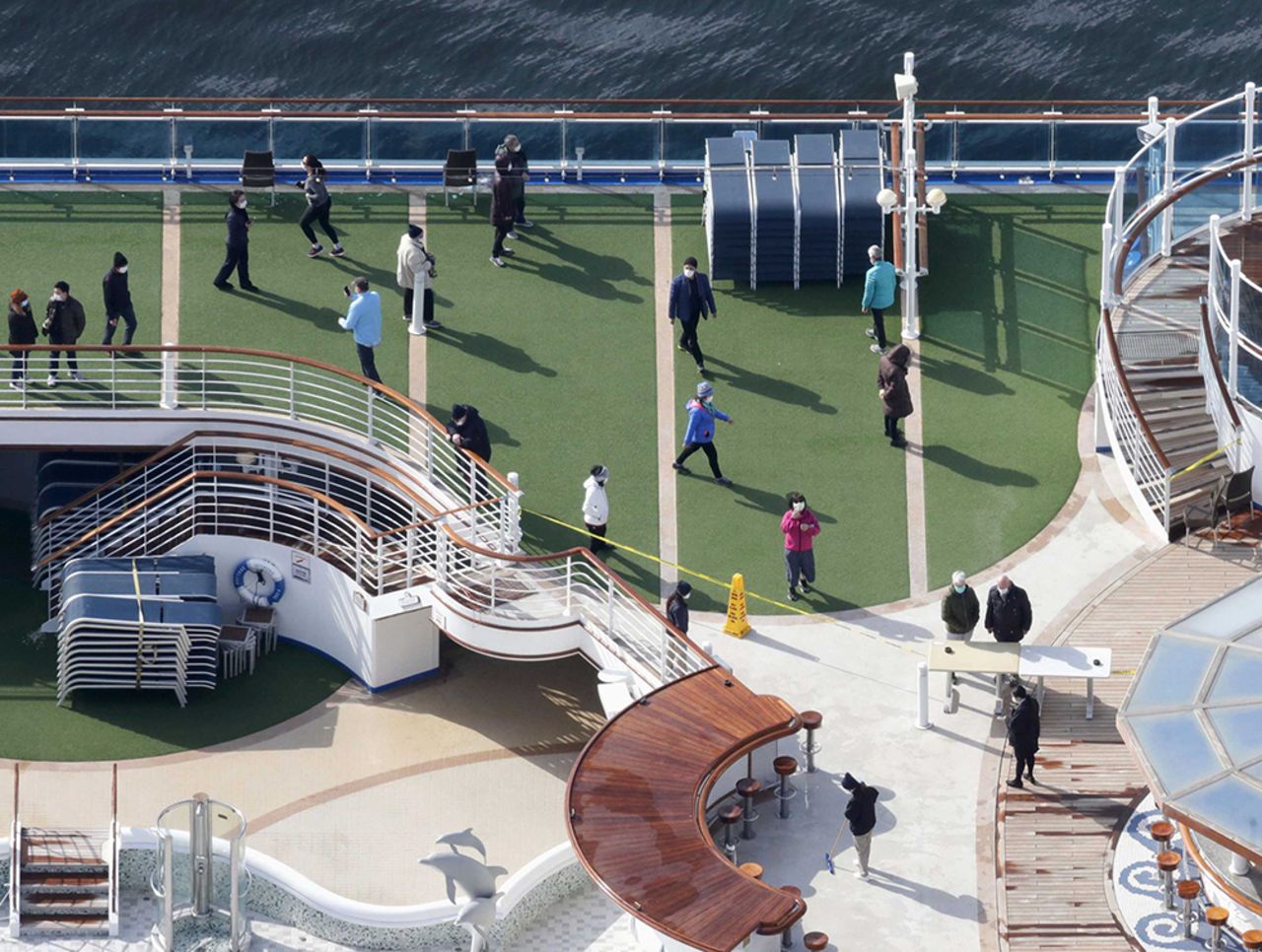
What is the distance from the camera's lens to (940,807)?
42.1 metres

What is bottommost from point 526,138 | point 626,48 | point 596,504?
point 596,504

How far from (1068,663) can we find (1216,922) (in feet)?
17.2

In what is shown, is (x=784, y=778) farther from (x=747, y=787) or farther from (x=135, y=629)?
(x=135, y=629)

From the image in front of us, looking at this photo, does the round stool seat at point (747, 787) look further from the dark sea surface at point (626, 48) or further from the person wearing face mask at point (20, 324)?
the dark sea surface at point (626, 48)

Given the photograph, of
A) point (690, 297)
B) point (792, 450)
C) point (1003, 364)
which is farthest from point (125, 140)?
point (1003, 364)

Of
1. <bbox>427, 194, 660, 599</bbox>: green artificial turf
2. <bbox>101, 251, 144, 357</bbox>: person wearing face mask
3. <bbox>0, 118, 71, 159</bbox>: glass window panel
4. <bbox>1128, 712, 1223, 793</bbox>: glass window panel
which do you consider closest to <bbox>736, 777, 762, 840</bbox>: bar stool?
<bbox>1128, 712, 1223, 793</bbox>: glass window panel

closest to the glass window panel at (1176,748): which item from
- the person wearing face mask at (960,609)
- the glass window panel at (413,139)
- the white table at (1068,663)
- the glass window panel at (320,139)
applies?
the white table at (1068,663)

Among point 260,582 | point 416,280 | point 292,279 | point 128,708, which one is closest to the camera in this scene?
point 128,708

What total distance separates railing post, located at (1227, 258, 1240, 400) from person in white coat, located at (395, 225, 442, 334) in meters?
12.3

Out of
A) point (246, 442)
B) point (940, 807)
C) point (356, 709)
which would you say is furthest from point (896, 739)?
point (246, 442)

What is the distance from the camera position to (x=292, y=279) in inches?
2050

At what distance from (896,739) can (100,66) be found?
25.4 m

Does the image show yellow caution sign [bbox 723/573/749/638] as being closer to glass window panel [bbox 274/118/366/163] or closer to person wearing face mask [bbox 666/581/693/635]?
person wearing face mask [bbox 666/581/693/635]

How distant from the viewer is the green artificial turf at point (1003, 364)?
47594mm
